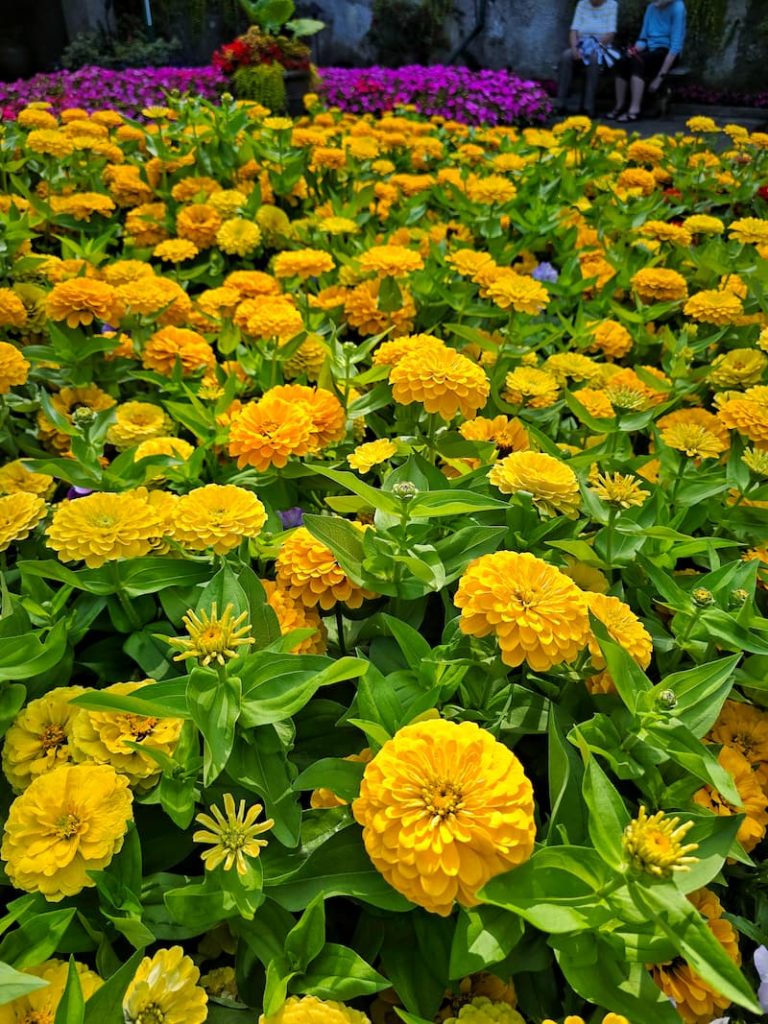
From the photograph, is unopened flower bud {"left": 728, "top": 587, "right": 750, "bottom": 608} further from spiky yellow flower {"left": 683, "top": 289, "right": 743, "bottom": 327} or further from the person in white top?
the person in white top

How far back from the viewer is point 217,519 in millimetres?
972

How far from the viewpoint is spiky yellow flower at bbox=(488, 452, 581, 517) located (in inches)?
40.3

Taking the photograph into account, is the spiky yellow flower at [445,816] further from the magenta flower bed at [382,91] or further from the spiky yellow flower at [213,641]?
the magenta flower bed at [382,91]

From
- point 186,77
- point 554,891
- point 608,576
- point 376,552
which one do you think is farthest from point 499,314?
point 186,77

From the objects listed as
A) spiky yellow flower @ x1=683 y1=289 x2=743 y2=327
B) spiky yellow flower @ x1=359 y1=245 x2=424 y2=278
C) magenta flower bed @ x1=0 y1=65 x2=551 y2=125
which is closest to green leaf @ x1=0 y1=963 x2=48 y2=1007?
spiky yellow flower @ x1=359 y1=245 x2=424 y2=278

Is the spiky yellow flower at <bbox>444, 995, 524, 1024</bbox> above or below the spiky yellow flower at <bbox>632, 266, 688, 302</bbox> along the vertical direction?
below

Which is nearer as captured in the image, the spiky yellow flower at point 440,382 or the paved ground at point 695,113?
the spiky yellow flower at point 440,382

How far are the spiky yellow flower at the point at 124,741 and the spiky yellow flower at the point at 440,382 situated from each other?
1.86 feet

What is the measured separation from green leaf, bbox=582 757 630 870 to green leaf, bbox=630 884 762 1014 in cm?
4

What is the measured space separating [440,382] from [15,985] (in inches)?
33.7

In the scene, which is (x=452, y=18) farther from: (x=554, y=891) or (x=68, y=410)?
(x=554, y=891)

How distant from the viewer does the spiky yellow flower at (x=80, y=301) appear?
1.52 meters

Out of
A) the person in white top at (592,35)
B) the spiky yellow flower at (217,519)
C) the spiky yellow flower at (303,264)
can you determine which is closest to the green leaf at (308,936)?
the spiky yellow flower at (217,519)

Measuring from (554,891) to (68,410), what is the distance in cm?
130
